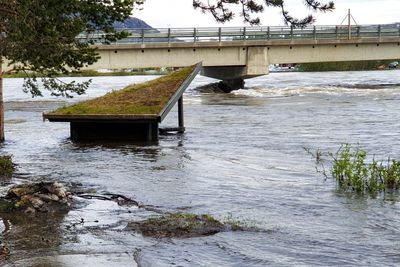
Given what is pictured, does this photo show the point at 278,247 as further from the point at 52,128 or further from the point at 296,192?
the point at 52,128

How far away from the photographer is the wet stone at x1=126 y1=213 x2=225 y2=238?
37.0 feet

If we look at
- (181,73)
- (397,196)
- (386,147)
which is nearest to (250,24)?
(397,196)

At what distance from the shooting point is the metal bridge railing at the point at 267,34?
191 ft

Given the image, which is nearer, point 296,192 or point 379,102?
point 296,192

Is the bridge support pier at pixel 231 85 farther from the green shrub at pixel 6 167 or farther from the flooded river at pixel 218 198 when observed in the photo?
the green shrub at pixel 6 167

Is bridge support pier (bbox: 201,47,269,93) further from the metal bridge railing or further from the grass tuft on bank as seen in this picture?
the grass tuft on bank

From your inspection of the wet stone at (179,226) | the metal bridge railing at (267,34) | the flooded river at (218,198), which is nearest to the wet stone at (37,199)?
the flooded river at (218,198)

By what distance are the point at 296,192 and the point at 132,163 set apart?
20.7 feet

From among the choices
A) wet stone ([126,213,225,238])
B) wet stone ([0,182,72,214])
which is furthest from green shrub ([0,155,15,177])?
wet stone ([126,213,225,238])

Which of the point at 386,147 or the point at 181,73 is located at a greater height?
the point at 181,73

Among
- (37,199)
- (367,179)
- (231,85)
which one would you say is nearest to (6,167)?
(37,199)

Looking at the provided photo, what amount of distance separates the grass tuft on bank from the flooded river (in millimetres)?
1264

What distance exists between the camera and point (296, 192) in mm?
15555

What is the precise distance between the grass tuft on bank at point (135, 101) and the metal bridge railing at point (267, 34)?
968 inches
